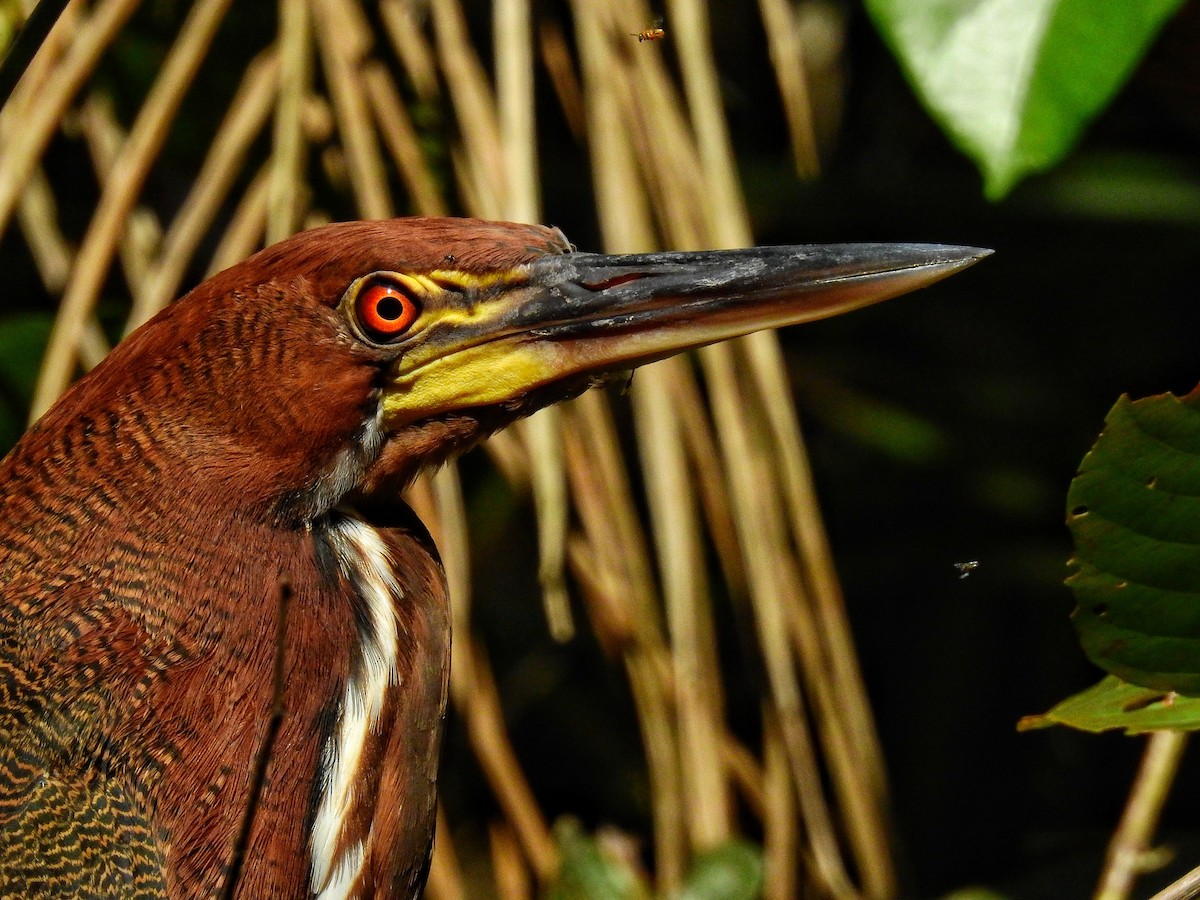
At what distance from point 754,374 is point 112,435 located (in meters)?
0.81

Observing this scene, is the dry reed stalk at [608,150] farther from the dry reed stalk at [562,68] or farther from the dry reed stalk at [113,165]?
the dry reed stalk at [113,165]

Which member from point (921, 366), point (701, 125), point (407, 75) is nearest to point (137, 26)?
point (407, 75)

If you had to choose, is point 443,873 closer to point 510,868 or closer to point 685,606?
point 510,868

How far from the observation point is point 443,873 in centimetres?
208

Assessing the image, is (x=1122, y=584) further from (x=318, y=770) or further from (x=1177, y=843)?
(x=1177, y=843)

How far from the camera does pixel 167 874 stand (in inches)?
57.4

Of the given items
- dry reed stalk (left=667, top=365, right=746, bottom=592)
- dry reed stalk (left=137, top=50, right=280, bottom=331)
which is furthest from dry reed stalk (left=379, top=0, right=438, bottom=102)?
dry reed stalk (left=667, top=365, right=746, bottom=592)

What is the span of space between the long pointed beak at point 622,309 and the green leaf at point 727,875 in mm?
596

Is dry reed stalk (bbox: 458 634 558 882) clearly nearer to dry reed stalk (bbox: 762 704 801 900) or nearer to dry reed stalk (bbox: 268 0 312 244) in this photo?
dry reed stalk (bbox: 762 704 801 900)

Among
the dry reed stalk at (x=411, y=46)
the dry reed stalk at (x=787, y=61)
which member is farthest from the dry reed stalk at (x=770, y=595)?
the dry reed stalk at (x=411, y=46)

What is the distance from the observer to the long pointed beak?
62.9 inches

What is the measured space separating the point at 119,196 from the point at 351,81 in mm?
336

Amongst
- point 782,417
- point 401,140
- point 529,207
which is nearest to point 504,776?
point 782,417

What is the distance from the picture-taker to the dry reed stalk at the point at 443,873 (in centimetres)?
207
